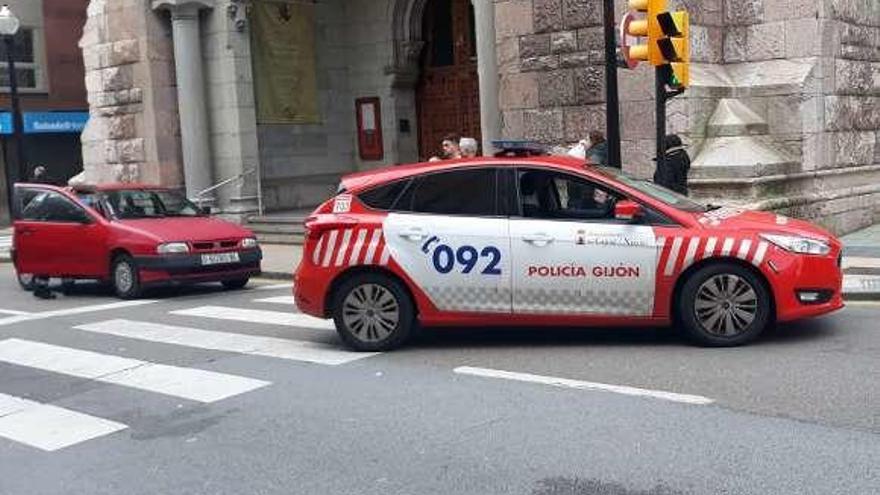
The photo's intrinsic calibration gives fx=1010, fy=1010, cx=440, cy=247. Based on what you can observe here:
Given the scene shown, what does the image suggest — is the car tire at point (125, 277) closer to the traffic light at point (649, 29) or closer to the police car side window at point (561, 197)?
the police car side window at point (561, 197)

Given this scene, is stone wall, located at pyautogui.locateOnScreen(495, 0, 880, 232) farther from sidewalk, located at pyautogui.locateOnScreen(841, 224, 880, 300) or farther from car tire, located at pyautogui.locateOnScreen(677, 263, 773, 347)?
car tire, located at pyautogui.locateOnScreen(677, 263, 773, 347)

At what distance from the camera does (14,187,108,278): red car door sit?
1363cm

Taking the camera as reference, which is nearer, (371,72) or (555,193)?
(555,193)

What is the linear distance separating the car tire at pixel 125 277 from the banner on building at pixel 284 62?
8.51m

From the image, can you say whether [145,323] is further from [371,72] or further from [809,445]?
[371,72]

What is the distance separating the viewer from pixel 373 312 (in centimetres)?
849

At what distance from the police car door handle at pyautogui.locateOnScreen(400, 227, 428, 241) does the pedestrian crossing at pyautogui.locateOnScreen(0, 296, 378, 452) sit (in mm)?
1068

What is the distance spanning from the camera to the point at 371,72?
2278 centimetres

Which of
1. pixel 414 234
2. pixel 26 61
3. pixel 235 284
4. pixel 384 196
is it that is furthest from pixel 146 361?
pixel 26 61

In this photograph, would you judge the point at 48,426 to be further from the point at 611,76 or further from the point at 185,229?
the point at 611,76

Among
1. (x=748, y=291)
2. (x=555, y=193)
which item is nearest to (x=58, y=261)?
(x=555, y=193)

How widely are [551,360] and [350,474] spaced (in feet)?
9.30

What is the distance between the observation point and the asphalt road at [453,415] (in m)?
5.13

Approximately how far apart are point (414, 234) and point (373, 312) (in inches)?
30.3
